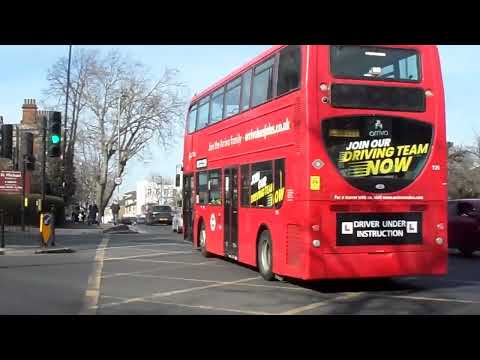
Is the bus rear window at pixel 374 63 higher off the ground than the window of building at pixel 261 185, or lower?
higher

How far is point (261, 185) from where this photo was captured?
1191 cm

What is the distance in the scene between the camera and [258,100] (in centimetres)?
1218

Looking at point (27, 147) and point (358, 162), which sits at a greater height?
point (27, 147)

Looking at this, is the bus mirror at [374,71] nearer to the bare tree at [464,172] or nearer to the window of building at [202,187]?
the window of building at [202,187]

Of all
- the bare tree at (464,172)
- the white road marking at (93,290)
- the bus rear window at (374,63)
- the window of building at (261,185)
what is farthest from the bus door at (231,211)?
the bare tree at (464,172)

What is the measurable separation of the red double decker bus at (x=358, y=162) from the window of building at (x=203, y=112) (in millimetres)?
5091

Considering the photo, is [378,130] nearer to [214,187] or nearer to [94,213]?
[214,187]

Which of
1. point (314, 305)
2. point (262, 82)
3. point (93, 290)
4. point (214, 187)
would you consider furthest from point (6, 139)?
point (314, 305)

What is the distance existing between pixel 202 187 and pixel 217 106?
2.52 meters

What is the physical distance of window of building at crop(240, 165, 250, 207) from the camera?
1266cm

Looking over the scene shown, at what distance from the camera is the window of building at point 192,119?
57.3 ft
